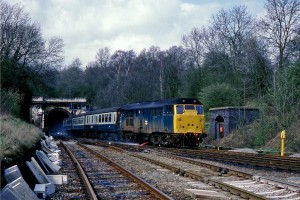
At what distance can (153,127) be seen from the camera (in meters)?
27.8

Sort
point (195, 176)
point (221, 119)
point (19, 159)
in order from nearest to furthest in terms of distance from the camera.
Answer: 1. point (19, 159)
2. point (195, 176)
3. point (221, 119)

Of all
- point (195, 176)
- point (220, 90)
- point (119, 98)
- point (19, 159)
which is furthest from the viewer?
point (119, 98)

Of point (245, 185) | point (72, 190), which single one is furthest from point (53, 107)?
point (245, 185)

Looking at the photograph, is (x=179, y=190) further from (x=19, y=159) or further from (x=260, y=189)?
(x=19, y=159)

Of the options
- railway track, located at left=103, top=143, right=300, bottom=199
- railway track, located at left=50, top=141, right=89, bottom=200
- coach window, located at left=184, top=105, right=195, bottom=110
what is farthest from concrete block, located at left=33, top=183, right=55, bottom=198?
coach window, located at left=184, top=105, right=195, bottom=110

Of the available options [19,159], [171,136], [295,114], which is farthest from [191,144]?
[19,159]

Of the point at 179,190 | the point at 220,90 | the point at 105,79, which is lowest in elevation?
the point at 179,190

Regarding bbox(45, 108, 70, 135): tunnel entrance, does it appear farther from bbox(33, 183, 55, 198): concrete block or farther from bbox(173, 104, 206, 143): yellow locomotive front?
bbox(33, 183, 55, 198): concrete block

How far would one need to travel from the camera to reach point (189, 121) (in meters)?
25.9

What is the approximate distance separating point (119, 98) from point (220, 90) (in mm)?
29079

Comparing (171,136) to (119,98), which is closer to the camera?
(171,136)

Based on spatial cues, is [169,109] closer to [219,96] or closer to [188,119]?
[188,119]

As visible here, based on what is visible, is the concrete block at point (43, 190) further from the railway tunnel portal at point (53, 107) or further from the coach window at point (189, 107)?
the railway tunnel portal at point (53, 107)

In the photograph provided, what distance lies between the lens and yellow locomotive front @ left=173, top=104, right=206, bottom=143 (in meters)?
25.5
